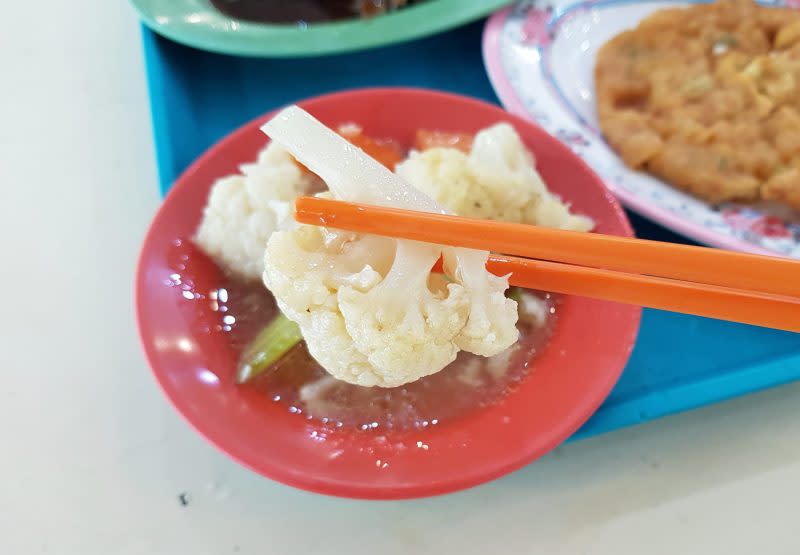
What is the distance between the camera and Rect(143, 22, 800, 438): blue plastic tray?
0.88 m

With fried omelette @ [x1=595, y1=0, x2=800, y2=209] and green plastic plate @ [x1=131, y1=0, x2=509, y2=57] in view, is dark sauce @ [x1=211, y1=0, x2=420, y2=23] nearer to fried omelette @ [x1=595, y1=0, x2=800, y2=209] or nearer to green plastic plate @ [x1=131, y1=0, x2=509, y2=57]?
green plastic plate @ [x1=131, y1=0, x2=509, y2=57]

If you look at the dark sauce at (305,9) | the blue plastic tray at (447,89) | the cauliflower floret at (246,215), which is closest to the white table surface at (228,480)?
the blue plastic tray at (447,89)

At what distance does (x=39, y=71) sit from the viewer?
1.31m

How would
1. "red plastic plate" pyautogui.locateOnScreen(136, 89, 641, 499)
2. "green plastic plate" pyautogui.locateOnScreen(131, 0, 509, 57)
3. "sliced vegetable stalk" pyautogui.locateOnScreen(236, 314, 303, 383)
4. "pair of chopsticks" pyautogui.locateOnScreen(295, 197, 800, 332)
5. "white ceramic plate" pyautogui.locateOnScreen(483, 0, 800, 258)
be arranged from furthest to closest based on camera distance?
1. "green plastic plate" pyautogui.locateOnScreen(131, 0, 509, 57)
2. "white ceramic plate" pyautogui.locateOnScreen(483, 0, 800, 258)
3. "sliced vegetable stalk" pyautogui.locateOnScreen(236, 314, 303, 383)
4. "red plastic plate" pyautogui.locateOnScreen(136, 89, 641, 499)
5. "pair of chopsticks" pyautogui.locateOnScreen(295, 197, 800, 332)

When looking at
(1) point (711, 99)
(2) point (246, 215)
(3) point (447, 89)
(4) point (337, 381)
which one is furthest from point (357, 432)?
(1) point (711, 99)

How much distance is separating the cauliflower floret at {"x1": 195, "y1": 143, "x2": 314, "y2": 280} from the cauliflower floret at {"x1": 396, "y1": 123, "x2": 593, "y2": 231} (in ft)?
0.61

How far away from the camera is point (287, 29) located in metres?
1.26

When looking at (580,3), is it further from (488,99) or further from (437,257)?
(437,257)

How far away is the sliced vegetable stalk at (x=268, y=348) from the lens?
820mm

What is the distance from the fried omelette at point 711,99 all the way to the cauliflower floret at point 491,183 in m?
0.31

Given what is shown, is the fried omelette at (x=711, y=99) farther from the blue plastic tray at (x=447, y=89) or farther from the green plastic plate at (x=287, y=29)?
the green plastic plate at (x=287, y=29)

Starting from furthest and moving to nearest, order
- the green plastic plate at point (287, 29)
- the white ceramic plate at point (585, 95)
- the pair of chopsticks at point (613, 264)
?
the green plastic plate at point (287, 29) → the white ceramic plate at point (585, 95) → the pair of chopsticks at point (613, 264)

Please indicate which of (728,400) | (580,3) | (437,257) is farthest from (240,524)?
(580,3)

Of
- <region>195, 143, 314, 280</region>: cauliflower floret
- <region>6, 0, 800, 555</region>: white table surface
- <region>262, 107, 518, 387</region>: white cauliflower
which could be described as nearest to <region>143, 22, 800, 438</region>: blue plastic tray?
<region>6, 0, 800, 555</region>: white table surface
